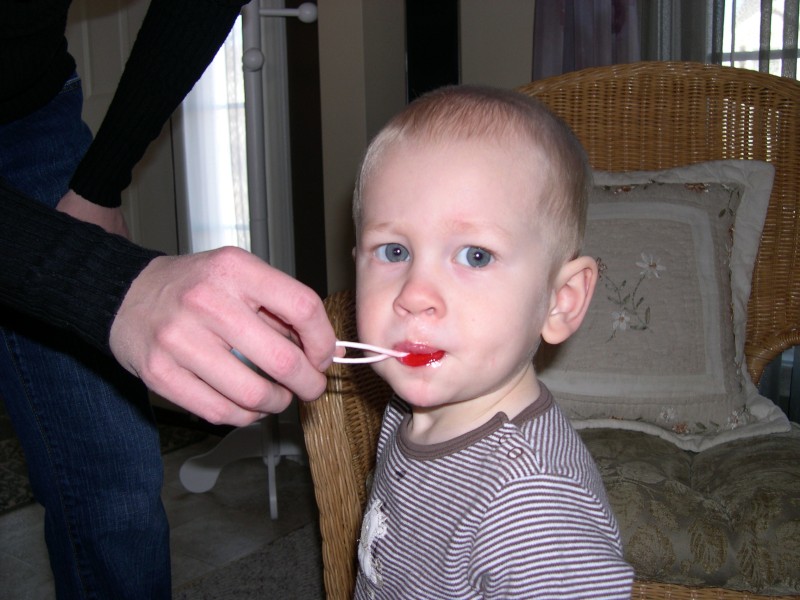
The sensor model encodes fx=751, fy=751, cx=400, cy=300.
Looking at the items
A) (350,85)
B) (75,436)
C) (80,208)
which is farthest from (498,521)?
(350,85)

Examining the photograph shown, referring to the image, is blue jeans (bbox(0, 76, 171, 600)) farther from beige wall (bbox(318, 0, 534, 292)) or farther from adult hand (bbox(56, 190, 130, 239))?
beige wall (bbox(318, 0, 534, 292))

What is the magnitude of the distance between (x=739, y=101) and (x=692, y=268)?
1.37ft

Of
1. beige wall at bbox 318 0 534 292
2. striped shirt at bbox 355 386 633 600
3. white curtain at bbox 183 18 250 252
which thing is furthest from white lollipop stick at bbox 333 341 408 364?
white curtain at bbox 183 18 250 252

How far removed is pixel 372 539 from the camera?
2.64 feet

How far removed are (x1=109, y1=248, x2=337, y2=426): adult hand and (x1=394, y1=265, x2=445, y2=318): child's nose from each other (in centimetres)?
12

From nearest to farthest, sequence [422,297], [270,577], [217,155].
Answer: [422,297]
[270,577]
[217,155]

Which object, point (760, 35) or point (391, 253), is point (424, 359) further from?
point (760, 35)

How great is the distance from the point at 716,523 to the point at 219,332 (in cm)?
75

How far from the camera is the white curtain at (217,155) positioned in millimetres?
2492

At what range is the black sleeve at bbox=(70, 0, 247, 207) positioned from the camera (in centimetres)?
99

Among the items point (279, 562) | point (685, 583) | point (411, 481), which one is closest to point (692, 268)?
point (685, 583)

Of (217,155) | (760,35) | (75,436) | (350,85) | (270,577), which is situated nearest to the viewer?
(75,436)

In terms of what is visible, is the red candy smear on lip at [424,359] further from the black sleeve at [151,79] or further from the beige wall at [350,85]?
the beige wall at [350,85]

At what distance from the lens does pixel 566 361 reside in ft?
4.37
